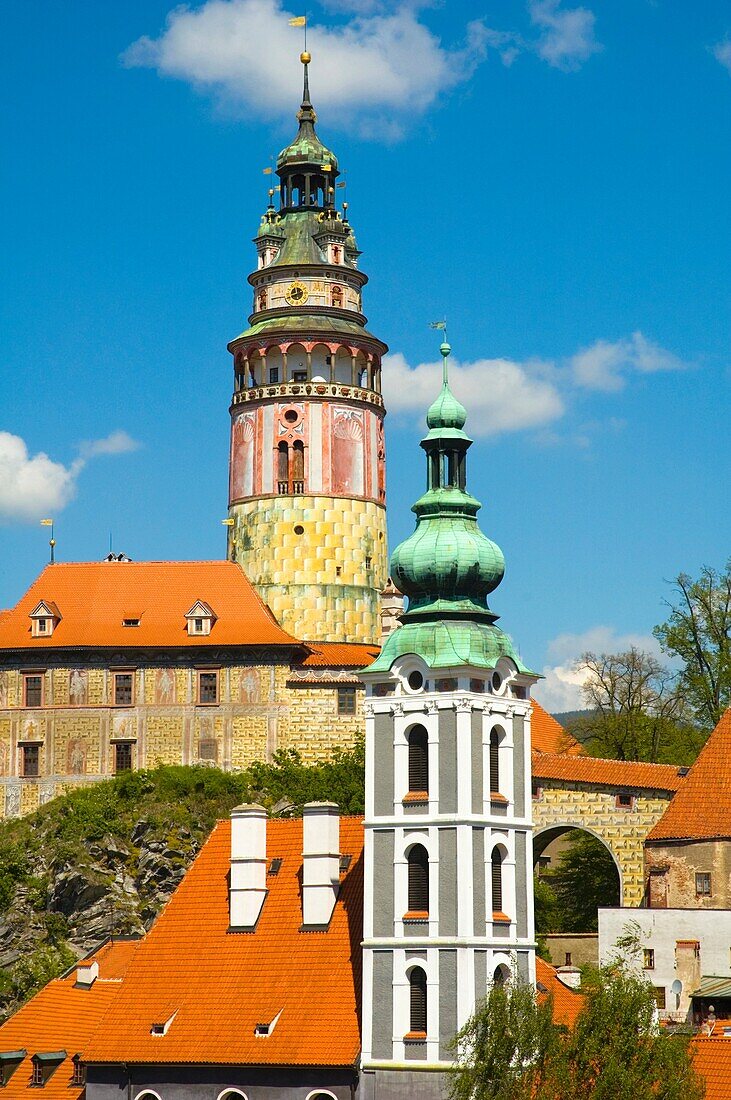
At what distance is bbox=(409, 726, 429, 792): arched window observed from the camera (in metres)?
44.5

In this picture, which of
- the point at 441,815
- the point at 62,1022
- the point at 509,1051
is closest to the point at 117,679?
the point at 62,1022

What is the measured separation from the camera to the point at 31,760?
68062 mm

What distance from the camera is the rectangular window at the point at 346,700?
2665 inches

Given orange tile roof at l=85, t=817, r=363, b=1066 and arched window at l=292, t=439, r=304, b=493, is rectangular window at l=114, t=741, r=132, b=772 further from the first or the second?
orange tile roof at l=85, t=817, r=363, b=1066

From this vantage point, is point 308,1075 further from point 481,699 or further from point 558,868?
point 558,868

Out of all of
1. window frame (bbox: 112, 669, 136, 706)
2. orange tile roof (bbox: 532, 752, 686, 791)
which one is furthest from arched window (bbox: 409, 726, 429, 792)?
window frame (bbox: 112, 669, 136, 706)

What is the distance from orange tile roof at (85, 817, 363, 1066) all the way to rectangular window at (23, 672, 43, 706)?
21083 mm

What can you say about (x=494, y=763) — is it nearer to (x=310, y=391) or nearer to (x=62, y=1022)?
(x=62, y=1022)

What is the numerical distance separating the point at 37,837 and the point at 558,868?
14.9 m

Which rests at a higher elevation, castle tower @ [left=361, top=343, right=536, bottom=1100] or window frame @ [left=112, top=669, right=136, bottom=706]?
window frame @ [left=112, top=669, right=136, bottom=706]

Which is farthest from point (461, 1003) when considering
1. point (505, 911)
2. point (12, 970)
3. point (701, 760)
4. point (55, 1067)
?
point (12, 970)

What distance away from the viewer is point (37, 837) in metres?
64.6

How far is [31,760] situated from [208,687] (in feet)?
18.2

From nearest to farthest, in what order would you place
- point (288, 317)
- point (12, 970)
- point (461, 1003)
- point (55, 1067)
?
1. point (461, 1003)
2. point (55, 1067)
3. point (12, 970)
4. point (288, 317)
